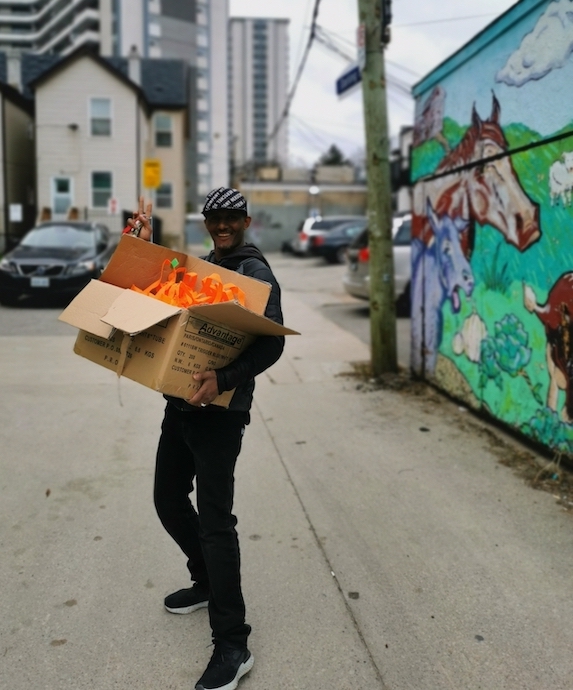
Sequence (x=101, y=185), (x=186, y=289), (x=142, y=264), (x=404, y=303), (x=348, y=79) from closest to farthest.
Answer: (x=186, y=289), (x=142, y=264), (x=348, y=79), (x=404, y=303), (x=101, y=185)

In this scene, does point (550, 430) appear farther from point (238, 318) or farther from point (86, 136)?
point (86, 136)

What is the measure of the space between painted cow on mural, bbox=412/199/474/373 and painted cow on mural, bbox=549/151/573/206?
1.47 m

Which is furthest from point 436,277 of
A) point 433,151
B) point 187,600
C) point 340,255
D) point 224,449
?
point 340,255

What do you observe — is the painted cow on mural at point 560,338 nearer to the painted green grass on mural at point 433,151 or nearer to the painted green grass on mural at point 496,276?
the painted green grass on mural at point 496,276

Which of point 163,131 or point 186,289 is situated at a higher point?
point 163,131

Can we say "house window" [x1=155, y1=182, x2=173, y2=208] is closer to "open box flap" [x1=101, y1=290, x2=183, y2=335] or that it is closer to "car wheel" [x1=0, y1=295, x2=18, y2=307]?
"car wheel" [x1=0, y1=295, x2=18, y2=307]

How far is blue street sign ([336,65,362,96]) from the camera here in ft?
25.3

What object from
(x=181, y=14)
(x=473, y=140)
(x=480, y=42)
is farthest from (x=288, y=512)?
(x=181, y=14)

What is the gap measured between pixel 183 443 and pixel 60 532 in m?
1.53

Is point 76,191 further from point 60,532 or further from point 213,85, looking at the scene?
point 213,85

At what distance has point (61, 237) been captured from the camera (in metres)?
14.4

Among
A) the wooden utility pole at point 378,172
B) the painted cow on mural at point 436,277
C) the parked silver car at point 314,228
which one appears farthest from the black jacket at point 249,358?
the parked silver car at point 314,228

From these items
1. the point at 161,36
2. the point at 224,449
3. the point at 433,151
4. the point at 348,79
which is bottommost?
the point at 224,449

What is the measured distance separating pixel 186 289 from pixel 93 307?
38cm
